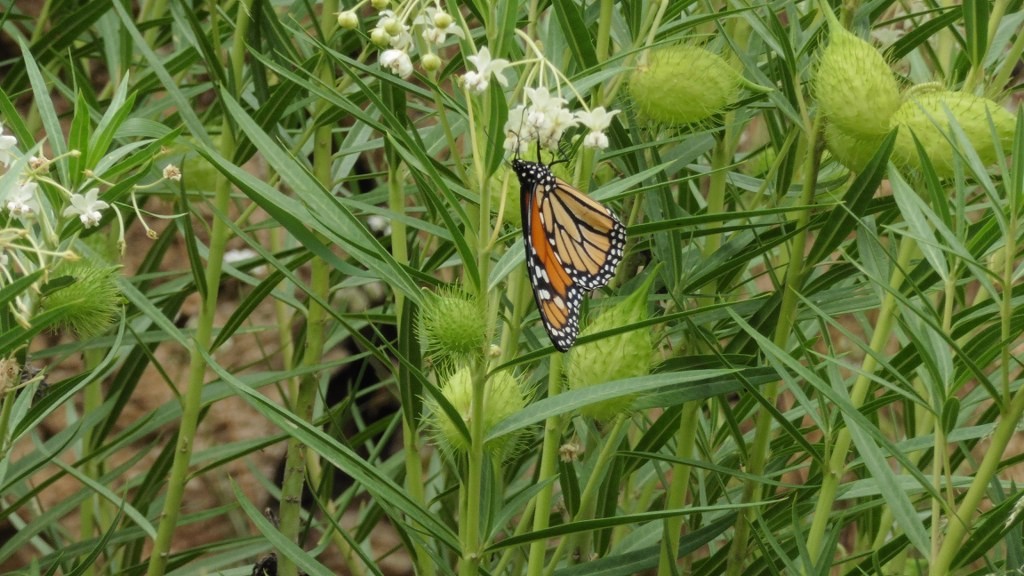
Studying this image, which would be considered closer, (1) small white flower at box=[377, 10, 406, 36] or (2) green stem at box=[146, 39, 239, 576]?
(1) small white flower at box=[377, 10, 406, 36]

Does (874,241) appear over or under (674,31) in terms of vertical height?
under

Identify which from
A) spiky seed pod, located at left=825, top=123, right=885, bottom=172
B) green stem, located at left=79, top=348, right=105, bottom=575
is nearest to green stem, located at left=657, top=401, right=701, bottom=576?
spiky seed pod, located at left=825, top=123, right=885, bottom=172

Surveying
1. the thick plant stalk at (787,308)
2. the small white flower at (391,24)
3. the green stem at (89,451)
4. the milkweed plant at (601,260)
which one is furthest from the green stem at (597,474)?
the green stem at (89,451)

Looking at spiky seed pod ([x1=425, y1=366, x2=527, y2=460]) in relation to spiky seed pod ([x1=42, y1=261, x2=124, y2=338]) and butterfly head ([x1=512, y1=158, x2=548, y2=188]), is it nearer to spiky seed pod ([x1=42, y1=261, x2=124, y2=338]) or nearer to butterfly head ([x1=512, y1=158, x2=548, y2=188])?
butterfly head ([x1=512, y1=158, x2=548, y2=188])

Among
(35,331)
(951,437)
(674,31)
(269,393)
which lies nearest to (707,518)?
(951,437)

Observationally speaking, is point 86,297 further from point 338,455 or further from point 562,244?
point 562,244

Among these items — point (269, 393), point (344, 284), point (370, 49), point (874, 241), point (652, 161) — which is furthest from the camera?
point (269, 393)

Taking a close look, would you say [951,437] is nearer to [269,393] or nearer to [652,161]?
[652,161]

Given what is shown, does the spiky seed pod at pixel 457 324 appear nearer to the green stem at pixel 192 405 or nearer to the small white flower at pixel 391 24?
the small white flower at pixel 391 24
